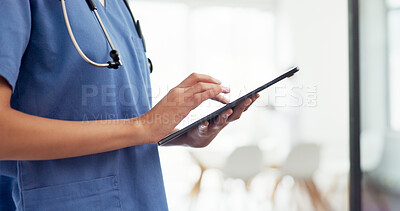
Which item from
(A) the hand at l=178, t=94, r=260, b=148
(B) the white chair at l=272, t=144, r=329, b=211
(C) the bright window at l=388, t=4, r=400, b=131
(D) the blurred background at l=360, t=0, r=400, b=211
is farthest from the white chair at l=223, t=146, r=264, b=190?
(A) the hand at l=178, t=94, r=260, b=148

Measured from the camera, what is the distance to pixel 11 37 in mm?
420

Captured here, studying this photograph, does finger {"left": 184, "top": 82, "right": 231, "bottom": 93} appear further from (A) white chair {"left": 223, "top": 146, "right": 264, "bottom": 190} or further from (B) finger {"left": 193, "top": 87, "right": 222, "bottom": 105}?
(A) white chair {"left": 223, "top": 146, "right": 264, "bottom": 190}

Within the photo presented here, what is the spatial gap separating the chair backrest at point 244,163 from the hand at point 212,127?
1871 mm

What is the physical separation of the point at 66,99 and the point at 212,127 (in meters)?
0.27

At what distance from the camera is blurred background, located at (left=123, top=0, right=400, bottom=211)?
1786mm

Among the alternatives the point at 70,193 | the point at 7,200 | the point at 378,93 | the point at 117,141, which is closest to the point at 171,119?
the point at 117,141

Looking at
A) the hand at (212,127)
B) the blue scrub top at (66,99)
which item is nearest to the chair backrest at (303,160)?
the hand at (212,127)

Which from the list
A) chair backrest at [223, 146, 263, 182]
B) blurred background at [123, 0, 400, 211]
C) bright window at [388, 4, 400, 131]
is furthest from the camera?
chair backrest at [223, 146, 263, 182]

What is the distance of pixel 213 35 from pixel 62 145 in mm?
4018

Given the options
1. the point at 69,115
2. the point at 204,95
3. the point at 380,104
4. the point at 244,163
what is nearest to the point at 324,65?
the point at 244,163

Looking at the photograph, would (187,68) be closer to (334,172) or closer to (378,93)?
(334,172)

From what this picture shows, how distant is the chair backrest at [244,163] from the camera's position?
255 cm

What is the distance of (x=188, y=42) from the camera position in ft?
14.0

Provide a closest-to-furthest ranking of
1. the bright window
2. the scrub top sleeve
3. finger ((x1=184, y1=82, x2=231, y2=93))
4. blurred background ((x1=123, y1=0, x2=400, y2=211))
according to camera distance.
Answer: the scrub top sleeve → finger ((x1=184, y1=82, x2=231, y2=93)) → the bright window → blurred background ((x1=123, y1=0, x2=400, y2=211))
